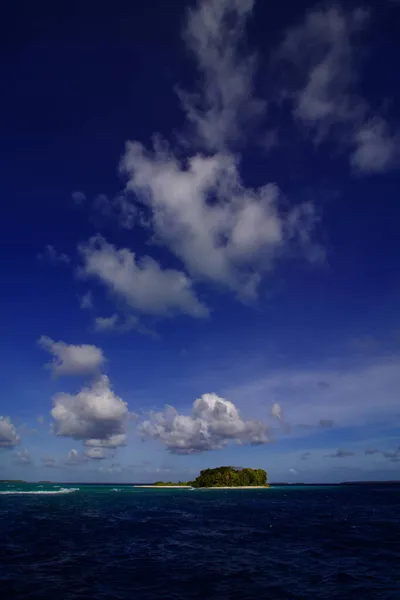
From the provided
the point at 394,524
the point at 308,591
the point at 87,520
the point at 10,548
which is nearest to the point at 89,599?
the point at 308,591

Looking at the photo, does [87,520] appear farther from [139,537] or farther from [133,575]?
[133,575]

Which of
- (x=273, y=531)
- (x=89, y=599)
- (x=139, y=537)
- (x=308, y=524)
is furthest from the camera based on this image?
(x=308, y=524)

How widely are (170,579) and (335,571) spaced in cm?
1190

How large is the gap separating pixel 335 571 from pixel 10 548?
27.3 metres

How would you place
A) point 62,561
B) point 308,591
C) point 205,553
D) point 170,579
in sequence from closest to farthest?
point 308,591
point 170,579
point 62,561
point 205,553

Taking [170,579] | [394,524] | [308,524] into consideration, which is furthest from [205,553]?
[394,524]

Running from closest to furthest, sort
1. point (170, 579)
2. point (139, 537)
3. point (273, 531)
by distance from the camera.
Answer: point (170, 579) → point (139, 537) → point (273, 531)

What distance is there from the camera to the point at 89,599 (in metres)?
21.1

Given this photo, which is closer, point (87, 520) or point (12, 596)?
point (12, 596)

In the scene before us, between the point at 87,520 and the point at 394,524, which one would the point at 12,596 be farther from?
the point at 394,524

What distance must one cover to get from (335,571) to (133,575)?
46.7 feet

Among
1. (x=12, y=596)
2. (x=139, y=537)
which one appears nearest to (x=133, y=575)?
(x=12, y=596)

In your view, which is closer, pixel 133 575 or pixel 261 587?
pixel 261 587

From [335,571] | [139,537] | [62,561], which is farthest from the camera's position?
[139,537]
